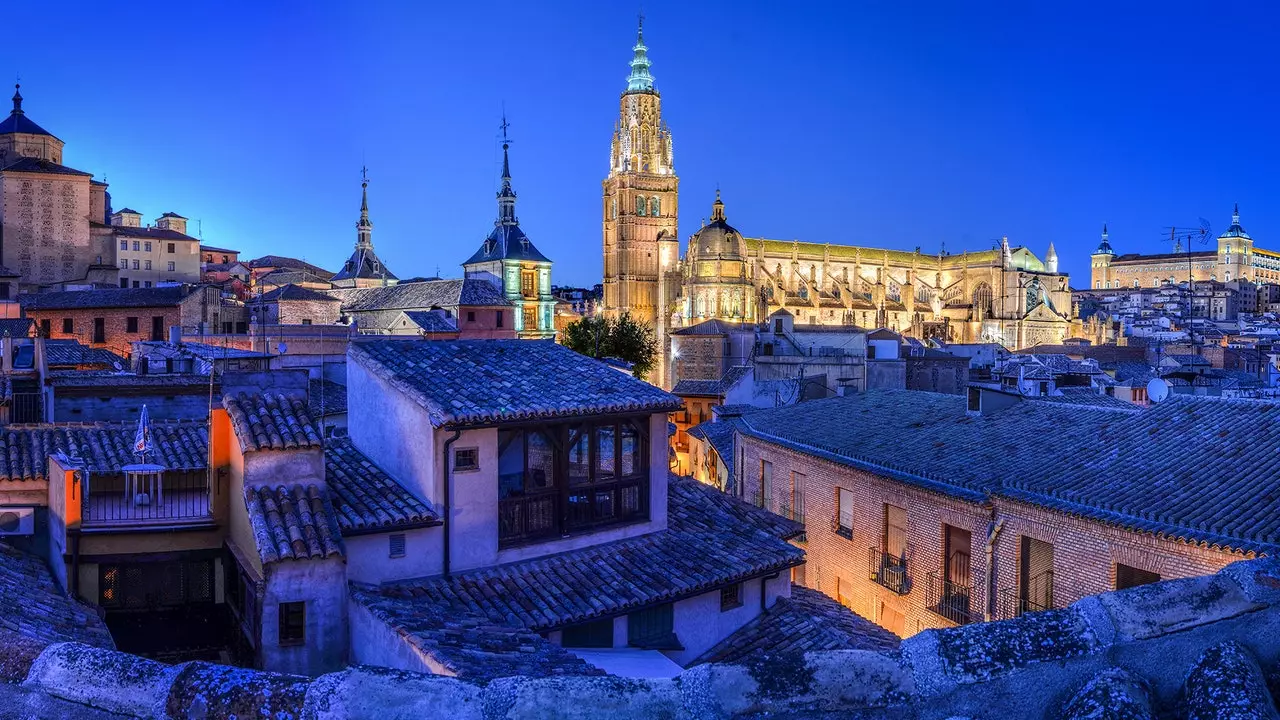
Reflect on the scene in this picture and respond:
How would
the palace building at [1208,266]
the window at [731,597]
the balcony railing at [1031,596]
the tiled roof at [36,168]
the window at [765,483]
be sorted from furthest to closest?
1. the palace building at [1208,266]
2. the tiled roof at [36,168]
3. the window at [765,483]
4. the balcony railing at [1031,596]
5. the window at [731,597]

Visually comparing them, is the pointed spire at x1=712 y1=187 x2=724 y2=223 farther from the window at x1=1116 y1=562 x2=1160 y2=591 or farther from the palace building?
the palace building

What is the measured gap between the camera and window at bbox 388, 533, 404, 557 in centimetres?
974

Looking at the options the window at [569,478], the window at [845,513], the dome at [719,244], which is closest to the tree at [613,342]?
the dome at [719,244]

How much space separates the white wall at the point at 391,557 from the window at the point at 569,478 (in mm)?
862

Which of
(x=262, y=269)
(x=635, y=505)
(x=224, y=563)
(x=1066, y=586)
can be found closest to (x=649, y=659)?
(x=635, y=505)

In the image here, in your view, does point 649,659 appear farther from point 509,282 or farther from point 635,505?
point 509,282

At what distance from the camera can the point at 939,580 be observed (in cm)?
1524

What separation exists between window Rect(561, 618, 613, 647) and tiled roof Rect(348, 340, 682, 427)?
2404mm

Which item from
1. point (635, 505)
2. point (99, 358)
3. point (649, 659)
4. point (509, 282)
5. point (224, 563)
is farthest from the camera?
point (509, 282)

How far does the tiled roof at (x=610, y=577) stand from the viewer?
30.7 ft

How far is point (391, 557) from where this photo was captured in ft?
32.0

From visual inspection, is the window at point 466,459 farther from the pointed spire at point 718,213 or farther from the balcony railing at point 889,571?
the pointed spire at point 718,213

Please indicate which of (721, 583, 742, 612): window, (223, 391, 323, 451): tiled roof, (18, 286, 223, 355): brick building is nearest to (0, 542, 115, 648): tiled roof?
(223, 391, 323, 451): tiled roof

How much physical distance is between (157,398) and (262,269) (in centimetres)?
7376
